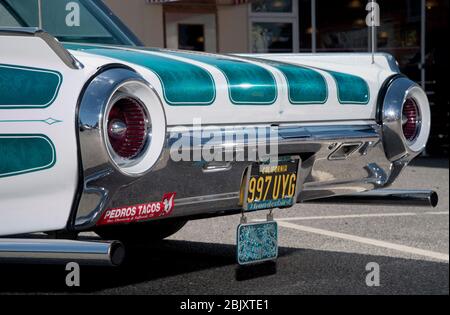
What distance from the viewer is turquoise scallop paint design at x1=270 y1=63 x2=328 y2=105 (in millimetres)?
3689

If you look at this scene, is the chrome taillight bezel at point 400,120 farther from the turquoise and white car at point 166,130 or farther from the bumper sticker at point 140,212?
the bumper sticker at point 140,212

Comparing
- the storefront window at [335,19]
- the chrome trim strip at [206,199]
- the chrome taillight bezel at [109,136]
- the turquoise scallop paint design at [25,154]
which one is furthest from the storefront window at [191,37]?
the storefront window at [335,19]

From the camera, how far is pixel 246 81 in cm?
352

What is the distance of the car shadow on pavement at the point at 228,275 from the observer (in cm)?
443

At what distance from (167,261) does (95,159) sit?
7.17 feet

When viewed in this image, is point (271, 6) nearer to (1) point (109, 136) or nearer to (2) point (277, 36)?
(2) point (277, 36)

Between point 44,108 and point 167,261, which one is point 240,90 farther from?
point 167,261

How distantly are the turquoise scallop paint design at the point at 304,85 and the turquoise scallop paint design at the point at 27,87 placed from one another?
1.08 metres

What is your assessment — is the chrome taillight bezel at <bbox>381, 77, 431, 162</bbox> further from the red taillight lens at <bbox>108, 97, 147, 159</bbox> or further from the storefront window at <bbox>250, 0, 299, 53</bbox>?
the storefront window at <bbox>250, 0, 299, 53</bbox>

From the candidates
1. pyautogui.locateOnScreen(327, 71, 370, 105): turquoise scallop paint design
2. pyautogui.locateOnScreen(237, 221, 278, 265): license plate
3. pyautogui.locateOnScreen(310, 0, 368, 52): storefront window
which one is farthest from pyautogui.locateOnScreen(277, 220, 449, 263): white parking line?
pyautogui.locateOnScreen(310, 0, 368, 52): storefront window

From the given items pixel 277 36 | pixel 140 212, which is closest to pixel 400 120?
pixel 140 212

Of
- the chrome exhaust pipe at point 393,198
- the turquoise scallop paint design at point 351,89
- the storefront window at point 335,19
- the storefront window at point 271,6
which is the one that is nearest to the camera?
the turquoise scallop paint design at point 351,89

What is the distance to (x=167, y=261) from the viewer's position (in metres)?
5.07
